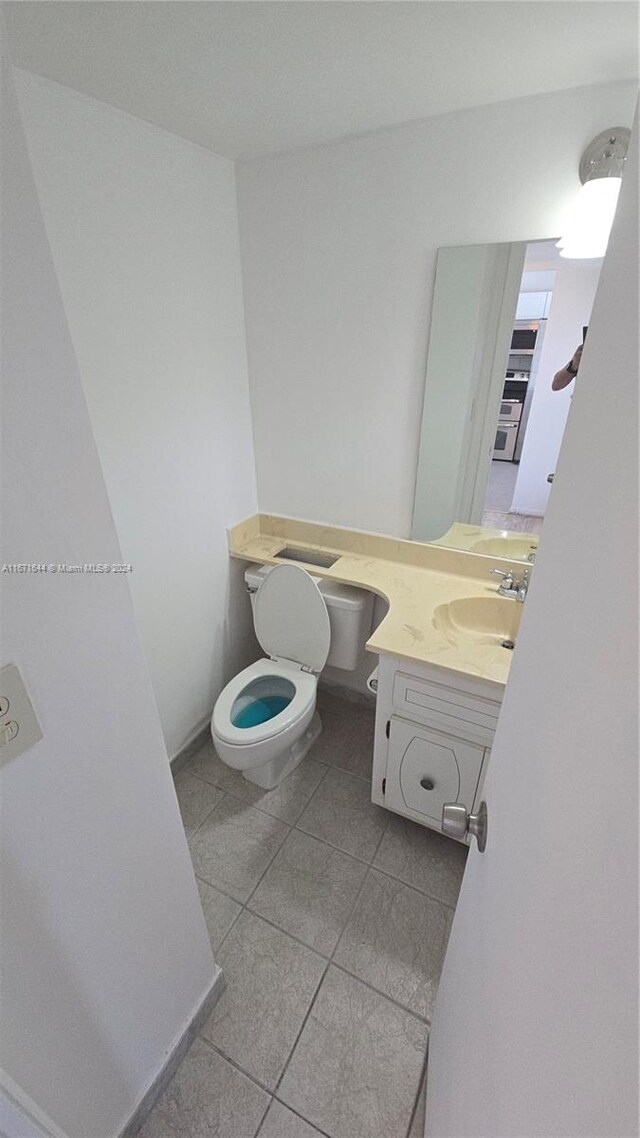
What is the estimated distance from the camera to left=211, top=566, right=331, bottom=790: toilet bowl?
158 centimetres

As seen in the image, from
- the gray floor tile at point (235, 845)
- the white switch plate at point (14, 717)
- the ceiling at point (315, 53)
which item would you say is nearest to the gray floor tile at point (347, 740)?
the gray floor tile at point (235, 845)

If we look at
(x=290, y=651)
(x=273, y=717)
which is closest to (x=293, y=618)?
(x=290, y=651)

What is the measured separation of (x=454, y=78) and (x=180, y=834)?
179 cm

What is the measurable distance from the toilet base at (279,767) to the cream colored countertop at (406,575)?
2.42 feet

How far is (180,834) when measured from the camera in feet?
3.05

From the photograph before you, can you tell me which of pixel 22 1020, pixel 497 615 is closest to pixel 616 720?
pixel 22 1020

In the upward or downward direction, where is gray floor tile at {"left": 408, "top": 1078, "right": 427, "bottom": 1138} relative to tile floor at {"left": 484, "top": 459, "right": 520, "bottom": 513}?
downward

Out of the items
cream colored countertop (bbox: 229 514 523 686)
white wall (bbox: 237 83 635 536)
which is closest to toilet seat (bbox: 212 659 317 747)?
cream colored countertop (bbox: 229 514 523 686)

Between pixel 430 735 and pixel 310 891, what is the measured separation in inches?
26.0

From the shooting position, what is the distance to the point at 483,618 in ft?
5.08

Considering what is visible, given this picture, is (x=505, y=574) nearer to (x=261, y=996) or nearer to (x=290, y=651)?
(x=290, y=651)

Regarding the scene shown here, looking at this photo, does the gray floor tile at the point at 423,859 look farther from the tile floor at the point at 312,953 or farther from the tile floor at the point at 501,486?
the tile floor at the point at 501,486

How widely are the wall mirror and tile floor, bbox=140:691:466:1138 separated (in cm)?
114

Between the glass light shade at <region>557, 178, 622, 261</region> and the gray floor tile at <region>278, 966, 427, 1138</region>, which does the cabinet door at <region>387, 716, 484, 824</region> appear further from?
the glass light shade at <region>557, 178, 622, 261</region>
